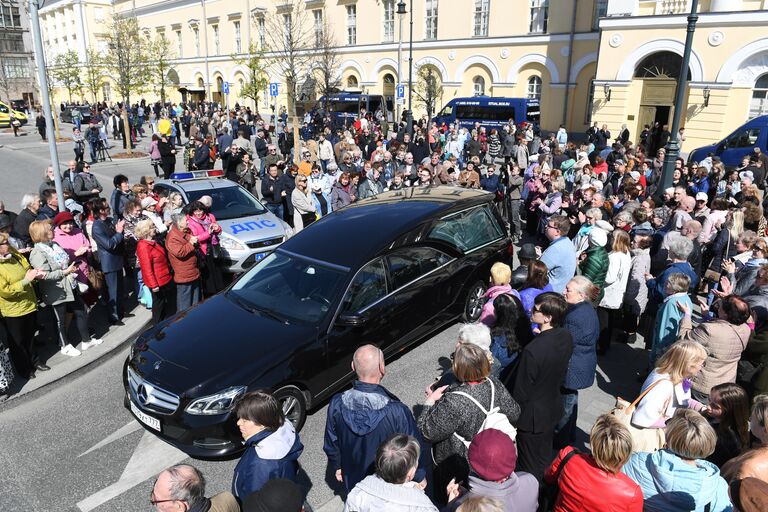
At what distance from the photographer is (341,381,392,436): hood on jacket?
347 cm

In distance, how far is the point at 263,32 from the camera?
43.4m

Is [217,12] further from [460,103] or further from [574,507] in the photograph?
[574,507]

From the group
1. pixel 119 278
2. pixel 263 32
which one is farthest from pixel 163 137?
pixel 263 32

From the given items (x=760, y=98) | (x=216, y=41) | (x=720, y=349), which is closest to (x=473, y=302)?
(x=720, y=349)

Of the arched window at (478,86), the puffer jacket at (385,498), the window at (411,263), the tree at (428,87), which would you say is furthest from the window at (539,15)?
the puffer jacket at (385,498)

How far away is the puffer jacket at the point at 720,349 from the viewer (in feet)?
14.9

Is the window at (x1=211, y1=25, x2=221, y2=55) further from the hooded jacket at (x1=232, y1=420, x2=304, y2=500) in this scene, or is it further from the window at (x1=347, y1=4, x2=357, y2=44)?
the hooded jacket at (x1=232, y1=420, x2=304, y2=500)

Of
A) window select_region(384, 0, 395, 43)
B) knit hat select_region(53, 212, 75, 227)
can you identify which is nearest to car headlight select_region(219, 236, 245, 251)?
knit hat select_region(53, 212, 75, 227)

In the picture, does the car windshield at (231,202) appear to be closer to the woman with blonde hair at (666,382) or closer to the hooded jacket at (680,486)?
the woman with blonde hair at (666,382)

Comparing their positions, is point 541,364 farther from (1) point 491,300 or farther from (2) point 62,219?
(2) point 62,219

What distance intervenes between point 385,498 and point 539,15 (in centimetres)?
3133

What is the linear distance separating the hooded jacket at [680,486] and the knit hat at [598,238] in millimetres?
3680

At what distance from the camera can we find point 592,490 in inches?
117

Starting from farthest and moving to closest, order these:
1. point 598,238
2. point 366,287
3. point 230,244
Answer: point 230,244 < point 598,238 < point 366,287
